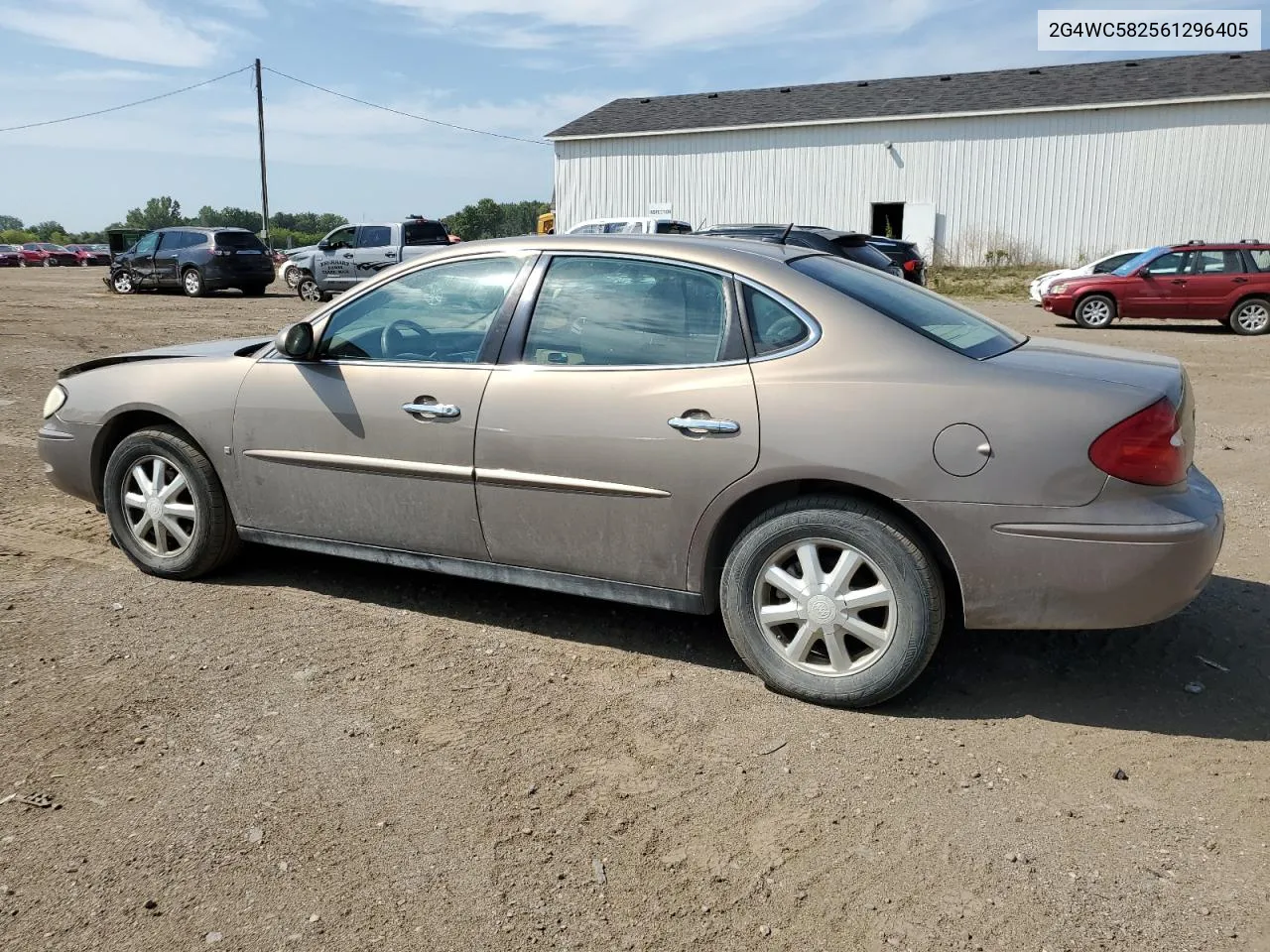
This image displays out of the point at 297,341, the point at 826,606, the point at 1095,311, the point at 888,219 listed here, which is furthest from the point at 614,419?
the point at 888,219

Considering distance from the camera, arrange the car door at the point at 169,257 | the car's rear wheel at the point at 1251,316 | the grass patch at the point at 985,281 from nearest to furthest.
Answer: the car's rear wheel at the point at 1251,316
the car door at the point at 169,257
the grass patch at the point at 985,281

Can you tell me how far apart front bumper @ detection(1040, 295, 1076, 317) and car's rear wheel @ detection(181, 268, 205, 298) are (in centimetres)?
1908

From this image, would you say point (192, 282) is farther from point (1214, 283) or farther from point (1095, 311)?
point (1214, 283)

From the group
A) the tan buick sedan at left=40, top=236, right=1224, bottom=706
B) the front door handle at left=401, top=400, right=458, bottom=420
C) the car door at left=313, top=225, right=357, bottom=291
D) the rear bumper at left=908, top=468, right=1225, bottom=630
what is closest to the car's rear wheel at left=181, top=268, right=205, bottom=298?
the car door at left=313, top=225, right=357, bottom=291

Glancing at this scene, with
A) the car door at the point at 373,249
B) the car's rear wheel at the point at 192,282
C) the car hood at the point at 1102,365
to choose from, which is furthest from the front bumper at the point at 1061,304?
the car's rear wheel at the point at 192,282

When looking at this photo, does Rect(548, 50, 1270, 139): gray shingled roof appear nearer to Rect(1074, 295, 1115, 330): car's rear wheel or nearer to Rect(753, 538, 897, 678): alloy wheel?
Rect(1074, 295, 1115, 330): car's rear wheel

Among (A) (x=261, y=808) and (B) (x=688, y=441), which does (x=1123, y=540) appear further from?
(A) (x=261, y=808)

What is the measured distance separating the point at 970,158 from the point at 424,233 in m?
18.7

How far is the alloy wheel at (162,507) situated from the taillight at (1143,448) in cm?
370

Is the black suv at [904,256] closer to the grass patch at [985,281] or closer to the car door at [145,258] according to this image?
the grass patch at [985,281]

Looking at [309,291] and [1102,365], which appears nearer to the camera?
[1102,365]

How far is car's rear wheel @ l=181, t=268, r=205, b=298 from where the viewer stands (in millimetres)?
25844

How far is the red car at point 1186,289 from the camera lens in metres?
18.1

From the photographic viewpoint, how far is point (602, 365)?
3916 mm
